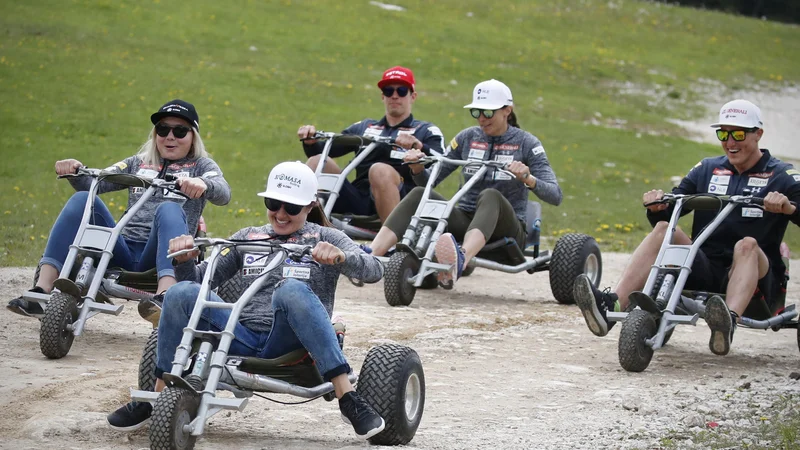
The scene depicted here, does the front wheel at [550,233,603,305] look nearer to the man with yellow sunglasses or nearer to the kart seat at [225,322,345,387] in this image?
the man with yellow sunglasses

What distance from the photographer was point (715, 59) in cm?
3856

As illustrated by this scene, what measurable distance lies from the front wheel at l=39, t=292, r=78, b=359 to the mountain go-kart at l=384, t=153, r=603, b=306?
290 centimetres

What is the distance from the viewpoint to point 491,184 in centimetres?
1020

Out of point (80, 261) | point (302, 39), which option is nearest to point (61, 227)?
point (80, 261)

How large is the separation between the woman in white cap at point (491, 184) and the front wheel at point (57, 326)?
3275 millimetres

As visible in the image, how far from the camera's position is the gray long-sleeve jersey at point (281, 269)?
18.7ft

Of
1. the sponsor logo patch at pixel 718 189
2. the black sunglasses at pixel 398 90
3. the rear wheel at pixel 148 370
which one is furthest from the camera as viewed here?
the black sunglasses at pixel 398 90

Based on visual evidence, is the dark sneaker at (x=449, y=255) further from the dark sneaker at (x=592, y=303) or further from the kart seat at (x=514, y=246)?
the dark sneaker at (x=592, y=303)

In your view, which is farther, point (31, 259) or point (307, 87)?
point (307, 87)

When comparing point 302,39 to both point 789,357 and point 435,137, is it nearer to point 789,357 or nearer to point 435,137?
point 435,137

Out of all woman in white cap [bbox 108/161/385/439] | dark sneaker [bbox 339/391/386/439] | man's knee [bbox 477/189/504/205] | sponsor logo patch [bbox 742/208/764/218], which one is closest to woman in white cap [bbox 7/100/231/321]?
woman in white cap [bbox 108/161/385/439]

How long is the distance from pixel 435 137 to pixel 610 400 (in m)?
4.59

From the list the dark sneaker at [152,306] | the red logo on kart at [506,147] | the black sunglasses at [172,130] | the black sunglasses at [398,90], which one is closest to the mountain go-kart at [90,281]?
the black sunglasses at [172,130]

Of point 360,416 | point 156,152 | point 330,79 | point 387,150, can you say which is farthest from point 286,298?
point 330,79
